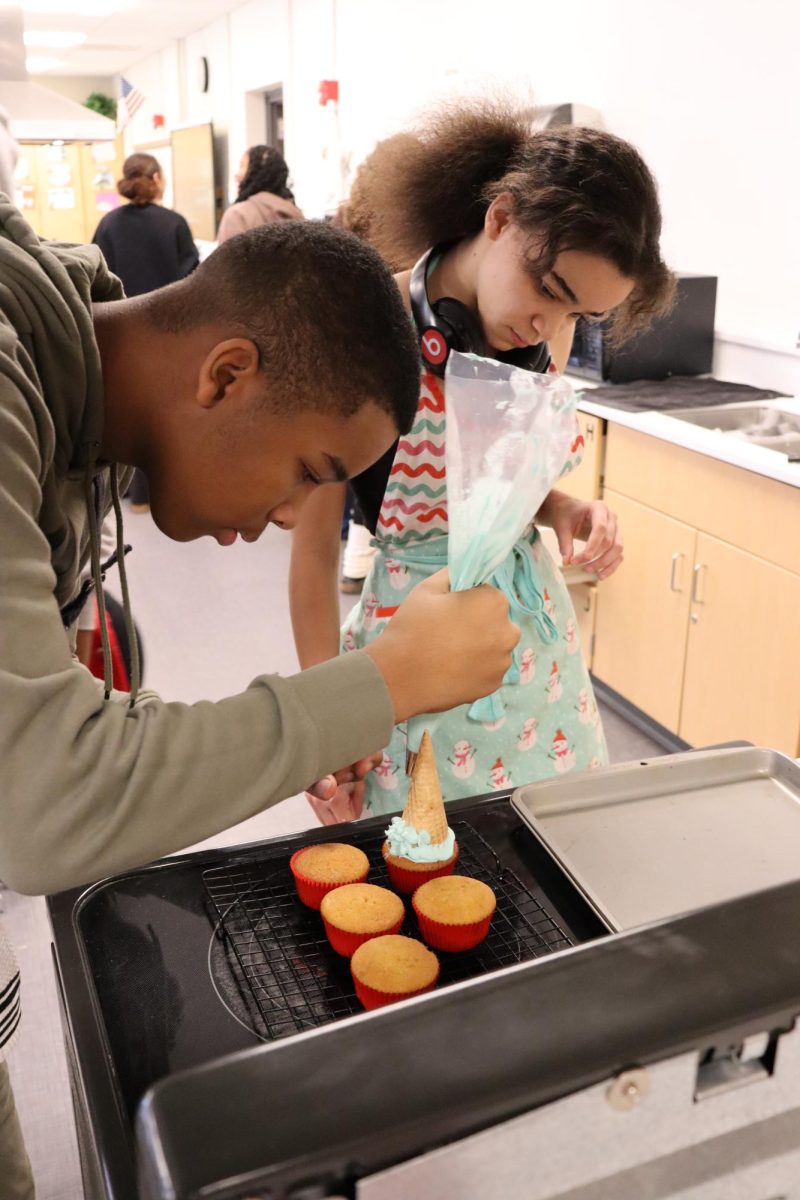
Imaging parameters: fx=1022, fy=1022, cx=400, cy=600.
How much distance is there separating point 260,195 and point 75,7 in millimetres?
4457

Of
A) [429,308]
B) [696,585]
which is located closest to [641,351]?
[696,585]

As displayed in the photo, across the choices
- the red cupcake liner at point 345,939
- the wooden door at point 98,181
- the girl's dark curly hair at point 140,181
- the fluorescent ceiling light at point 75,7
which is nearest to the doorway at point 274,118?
the fluorescent ceiling light at point 75,7

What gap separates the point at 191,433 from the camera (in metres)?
0.81

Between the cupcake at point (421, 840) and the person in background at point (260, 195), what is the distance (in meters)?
4.00

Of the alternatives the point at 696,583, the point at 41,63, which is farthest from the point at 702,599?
the point at 41,63

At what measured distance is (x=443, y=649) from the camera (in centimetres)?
71

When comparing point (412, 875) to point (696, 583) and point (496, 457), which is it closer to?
point (496, 457)

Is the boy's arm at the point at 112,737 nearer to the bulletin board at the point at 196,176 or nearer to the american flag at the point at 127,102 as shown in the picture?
the bulletin board at the point at 196,176

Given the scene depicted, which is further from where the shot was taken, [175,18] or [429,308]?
[175,18]

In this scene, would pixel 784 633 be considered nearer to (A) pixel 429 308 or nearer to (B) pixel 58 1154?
(A) pixel 429 308

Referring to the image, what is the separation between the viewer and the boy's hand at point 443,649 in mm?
701

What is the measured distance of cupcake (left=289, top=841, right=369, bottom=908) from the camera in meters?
0.83

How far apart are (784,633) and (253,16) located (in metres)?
6.89

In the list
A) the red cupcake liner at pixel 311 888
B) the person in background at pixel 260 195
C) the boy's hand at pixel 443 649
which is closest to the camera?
the boy's hand at pixel 443 649
